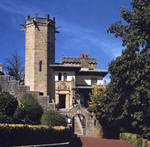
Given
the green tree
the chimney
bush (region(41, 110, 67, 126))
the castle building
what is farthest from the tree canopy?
the chimney

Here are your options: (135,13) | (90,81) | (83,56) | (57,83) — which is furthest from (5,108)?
(83,56)

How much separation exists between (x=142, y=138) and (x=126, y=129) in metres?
8.43

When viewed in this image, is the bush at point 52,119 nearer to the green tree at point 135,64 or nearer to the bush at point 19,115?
the bush at point 19,115

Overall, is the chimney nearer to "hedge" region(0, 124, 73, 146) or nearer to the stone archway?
the stone archway

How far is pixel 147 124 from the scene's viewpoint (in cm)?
2566

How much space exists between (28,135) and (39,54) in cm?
2633

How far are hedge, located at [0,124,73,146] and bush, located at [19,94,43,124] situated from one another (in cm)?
240

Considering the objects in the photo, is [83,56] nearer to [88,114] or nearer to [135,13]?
[88,114]

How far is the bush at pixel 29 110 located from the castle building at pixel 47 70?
16.9 metres

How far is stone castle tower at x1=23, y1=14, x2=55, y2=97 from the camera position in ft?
137

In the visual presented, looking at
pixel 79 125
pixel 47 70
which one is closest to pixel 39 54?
pixel 47 70

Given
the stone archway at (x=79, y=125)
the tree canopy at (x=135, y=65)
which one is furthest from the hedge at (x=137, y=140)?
the stone archway at (x=79, y=125)

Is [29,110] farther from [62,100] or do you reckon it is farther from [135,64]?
[62,100]

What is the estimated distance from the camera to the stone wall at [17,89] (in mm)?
23375
